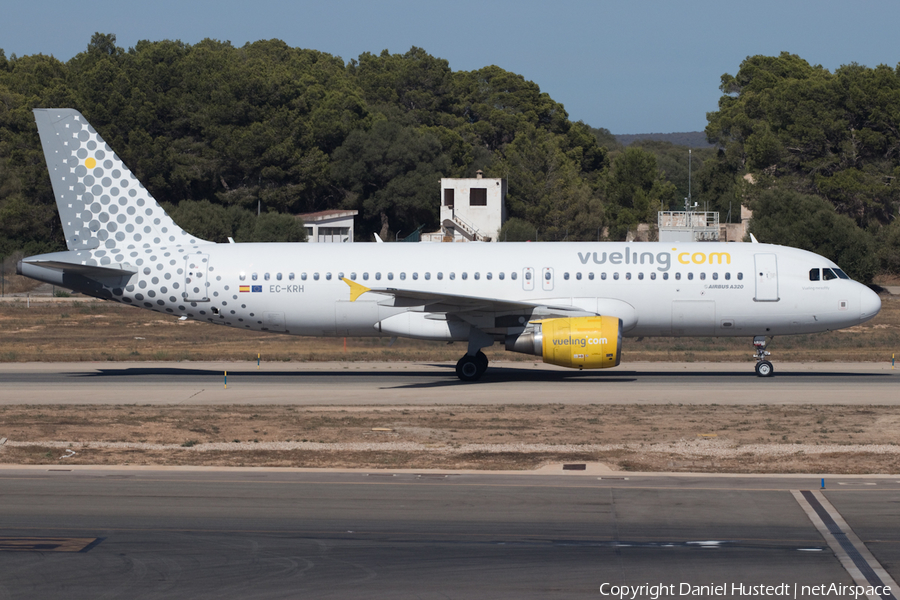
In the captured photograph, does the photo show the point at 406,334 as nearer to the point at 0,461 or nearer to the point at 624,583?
the point at 0,461

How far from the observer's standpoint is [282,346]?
3731 cm

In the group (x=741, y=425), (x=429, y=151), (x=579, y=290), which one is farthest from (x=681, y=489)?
(x=429, y=151)

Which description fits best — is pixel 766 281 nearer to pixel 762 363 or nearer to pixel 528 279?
pixel 762 363

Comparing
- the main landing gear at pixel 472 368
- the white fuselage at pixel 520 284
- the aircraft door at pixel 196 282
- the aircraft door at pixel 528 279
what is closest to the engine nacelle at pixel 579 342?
the white fuselage at pixel 520 284

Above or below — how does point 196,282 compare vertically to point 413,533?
above

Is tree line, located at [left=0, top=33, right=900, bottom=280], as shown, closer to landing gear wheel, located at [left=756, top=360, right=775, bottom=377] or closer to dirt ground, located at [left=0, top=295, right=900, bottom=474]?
landing gear wheel, located at [left=756, top=360, right=775, bottom=377]

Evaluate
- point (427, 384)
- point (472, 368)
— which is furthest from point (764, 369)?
point (427, 384)

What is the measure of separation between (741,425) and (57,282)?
19339 mm

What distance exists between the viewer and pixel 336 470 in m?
15.6

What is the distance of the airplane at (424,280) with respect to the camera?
2703 centimetres

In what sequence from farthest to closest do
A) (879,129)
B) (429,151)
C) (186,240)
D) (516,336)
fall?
(429,151), (879,129), (186,240), (516,336)

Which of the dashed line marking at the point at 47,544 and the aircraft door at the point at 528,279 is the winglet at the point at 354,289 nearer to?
the aircraft door at the point at 528,279

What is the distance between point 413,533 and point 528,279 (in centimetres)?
1626

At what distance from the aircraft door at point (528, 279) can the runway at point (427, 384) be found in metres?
2.71
